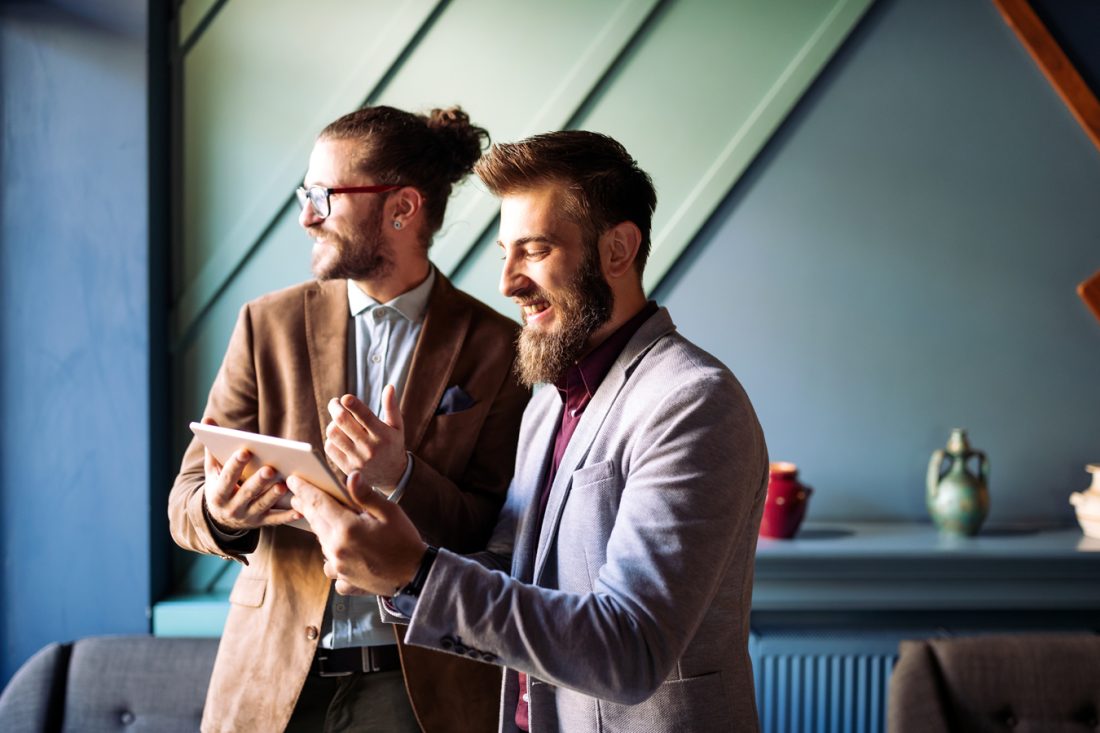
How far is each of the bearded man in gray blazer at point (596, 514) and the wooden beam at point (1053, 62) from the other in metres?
1.95

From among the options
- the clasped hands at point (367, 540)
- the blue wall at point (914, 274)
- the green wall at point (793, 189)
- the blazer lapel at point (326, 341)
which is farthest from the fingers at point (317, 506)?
the blue wall at point (914, 274)

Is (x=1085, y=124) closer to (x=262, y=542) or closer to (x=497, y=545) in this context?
(x=497, y=545)

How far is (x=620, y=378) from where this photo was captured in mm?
1420

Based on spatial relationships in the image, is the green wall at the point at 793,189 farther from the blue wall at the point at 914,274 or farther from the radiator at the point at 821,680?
the radiator at the point at 821,680

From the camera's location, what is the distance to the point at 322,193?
5.92ft

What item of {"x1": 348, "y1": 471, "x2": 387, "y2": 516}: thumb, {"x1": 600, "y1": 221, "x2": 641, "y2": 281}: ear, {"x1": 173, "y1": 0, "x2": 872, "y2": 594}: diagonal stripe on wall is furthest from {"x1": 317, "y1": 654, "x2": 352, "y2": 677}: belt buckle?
{"x1": 173, "y1": 0, "x2": 872, "y2": 594}: diagonal stripe on wall

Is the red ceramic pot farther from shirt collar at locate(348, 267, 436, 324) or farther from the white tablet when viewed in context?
the white tablet

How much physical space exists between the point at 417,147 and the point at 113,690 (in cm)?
151

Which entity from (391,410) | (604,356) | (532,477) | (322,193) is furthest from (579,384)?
(322,193)

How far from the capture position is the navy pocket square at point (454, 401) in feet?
5.83

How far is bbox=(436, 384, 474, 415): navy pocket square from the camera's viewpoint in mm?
1778

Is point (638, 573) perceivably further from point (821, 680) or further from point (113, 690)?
point (821, 680)

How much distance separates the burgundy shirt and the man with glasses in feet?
0.74

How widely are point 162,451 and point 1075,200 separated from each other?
294 cm
